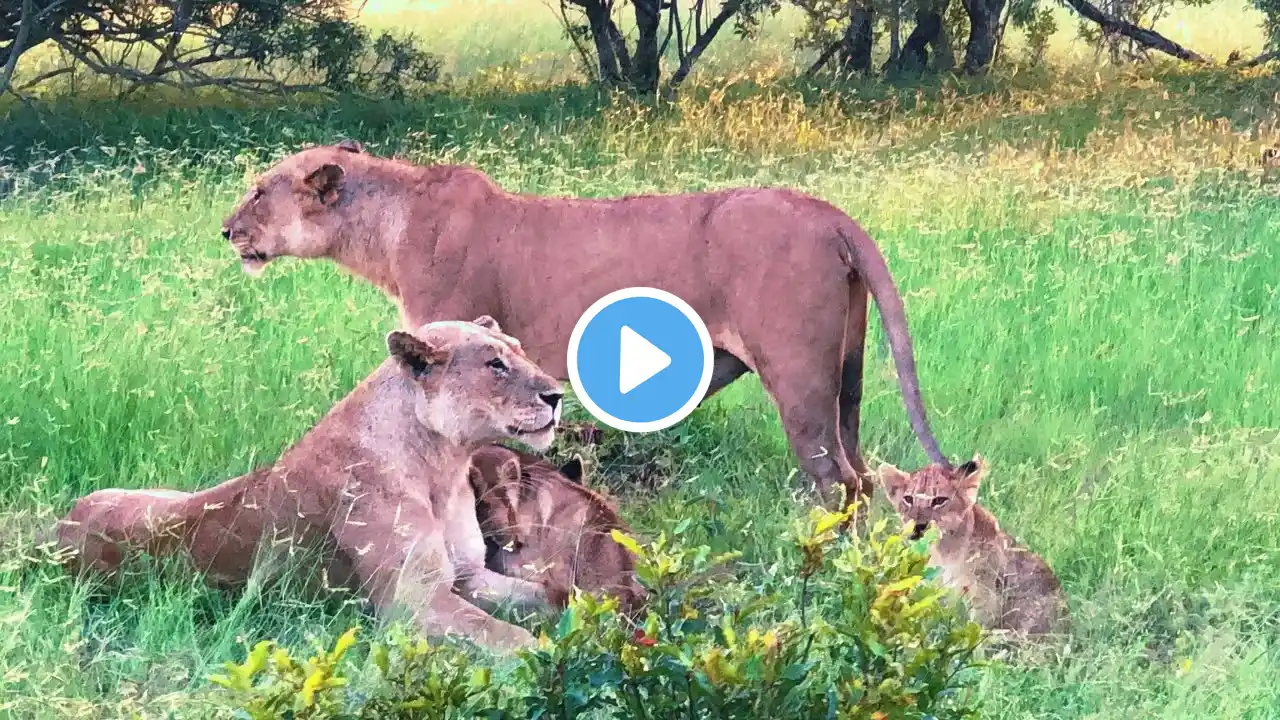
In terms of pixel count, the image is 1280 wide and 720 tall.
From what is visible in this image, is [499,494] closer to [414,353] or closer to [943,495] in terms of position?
[414,353]

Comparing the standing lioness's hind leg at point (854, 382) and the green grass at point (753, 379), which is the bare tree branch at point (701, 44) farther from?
the standing lioness's hind leg at point (854, 382)

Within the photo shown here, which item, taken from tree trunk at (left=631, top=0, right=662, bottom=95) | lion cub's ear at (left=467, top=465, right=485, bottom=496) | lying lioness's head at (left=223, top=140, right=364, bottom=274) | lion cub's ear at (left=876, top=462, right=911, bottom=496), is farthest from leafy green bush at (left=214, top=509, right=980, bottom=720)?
tree trunk at (left=631, top=0, right=662, bottom=95)

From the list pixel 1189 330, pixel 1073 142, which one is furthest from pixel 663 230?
pixel 1073 142

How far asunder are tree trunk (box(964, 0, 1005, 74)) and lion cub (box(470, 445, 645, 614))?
2.83 metres

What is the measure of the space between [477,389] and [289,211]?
2.86 ft

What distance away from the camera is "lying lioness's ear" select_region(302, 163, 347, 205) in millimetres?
3850

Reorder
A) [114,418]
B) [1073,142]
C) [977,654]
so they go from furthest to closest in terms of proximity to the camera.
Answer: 1. [1073,142]
2. [114,418]
3. [977,654]

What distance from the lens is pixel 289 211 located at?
12.8ft

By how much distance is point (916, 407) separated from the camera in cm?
357

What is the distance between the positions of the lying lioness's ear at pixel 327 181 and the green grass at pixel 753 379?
1.39ft

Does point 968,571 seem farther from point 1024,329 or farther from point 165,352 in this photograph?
point 165,352

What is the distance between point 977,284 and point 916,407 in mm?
1025

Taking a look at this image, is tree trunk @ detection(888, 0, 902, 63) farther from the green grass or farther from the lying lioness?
the lying lioness
